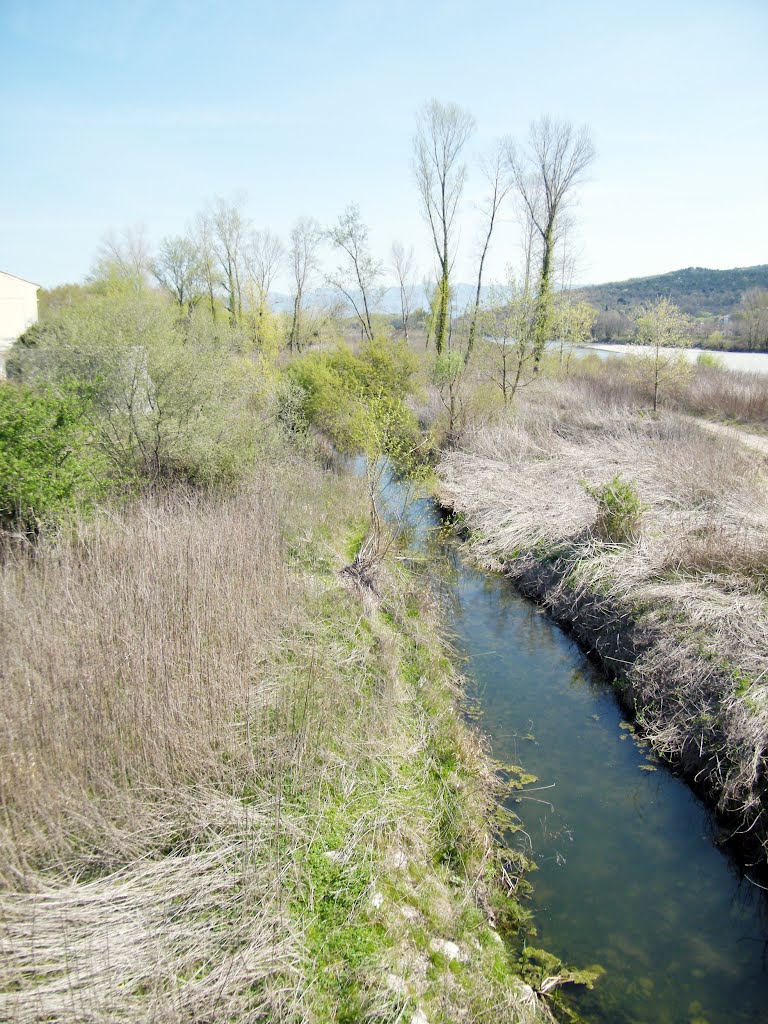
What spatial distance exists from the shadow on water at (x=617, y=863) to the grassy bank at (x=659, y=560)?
38cm

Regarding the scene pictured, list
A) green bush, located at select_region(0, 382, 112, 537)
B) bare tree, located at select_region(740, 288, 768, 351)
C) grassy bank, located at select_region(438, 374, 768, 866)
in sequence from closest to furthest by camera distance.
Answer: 1. grassy bank, located at select_region(438, 374, 768, 866)
2. green bush, located at select_region(0, 382, 112, 537)
3. bare tree, located at select_region(740, 288, 768, 351)

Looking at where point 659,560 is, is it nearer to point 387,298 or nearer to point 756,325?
point 756,325

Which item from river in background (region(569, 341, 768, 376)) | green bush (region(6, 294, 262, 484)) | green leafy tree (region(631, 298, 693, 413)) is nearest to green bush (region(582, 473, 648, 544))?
green bush (region(6, 294, 262, 484))

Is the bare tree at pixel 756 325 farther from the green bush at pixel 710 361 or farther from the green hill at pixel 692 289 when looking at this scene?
the green hill at pixel 692 289

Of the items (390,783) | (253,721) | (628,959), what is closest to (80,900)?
(253,721)

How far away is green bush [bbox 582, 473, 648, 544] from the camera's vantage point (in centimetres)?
932

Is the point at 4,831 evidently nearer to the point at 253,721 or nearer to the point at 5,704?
the point at 5,704

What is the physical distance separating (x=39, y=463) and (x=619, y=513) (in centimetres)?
856

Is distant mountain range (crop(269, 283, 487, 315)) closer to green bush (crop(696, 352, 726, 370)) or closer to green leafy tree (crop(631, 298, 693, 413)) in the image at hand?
green leafy tree (crop(631, 298, 693, 413))

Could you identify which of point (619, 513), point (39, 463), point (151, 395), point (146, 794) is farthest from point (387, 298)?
point (146, 794)

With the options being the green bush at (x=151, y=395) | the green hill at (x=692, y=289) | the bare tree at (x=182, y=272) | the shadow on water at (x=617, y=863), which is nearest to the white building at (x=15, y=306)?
the bare tree at (x=182, y=272)

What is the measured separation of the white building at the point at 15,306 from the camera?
32406 mm

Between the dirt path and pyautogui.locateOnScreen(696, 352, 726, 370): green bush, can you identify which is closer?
the dirt path

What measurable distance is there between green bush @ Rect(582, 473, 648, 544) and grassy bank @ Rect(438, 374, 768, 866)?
0.02 m
